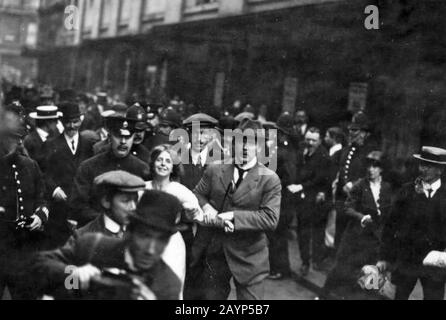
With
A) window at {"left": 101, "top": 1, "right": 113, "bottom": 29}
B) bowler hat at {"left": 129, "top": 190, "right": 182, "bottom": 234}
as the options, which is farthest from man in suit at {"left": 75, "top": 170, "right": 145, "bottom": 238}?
window at {"left": 101, "top": 1, "right": 113, "bottom": 29}

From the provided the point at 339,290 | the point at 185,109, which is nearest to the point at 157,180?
the point at 339,290

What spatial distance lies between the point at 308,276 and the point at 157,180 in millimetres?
3306

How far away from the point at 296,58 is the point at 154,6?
4303 millimetres

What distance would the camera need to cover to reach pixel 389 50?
668 centimetres

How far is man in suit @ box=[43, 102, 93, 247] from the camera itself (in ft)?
14.5

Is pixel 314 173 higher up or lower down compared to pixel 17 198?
higher up

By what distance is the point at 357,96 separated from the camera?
25.0 feet

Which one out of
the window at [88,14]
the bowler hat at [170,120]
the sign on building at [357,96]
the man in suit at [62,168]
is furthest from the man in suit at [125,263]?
the window at [88,14]

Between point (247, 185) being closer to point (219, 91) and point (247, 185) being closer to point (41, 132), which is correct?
point (41, 132)

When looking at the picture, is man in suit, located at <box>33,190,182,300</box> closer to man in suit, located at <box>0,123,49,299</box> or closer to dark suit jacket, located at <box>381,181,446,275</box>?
man in suit, located at <box>0,123,49,299</box>

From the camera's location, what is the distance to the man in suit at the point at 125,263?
2.34 metres

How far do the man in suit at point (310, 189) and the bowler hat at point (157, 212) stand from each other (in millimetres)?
3449

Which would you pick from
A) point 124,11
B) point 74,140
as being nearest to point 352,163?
point 74,140

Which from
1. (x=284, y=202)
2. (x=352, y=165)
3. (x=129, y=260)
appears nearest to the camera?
(x=129, y=260)
